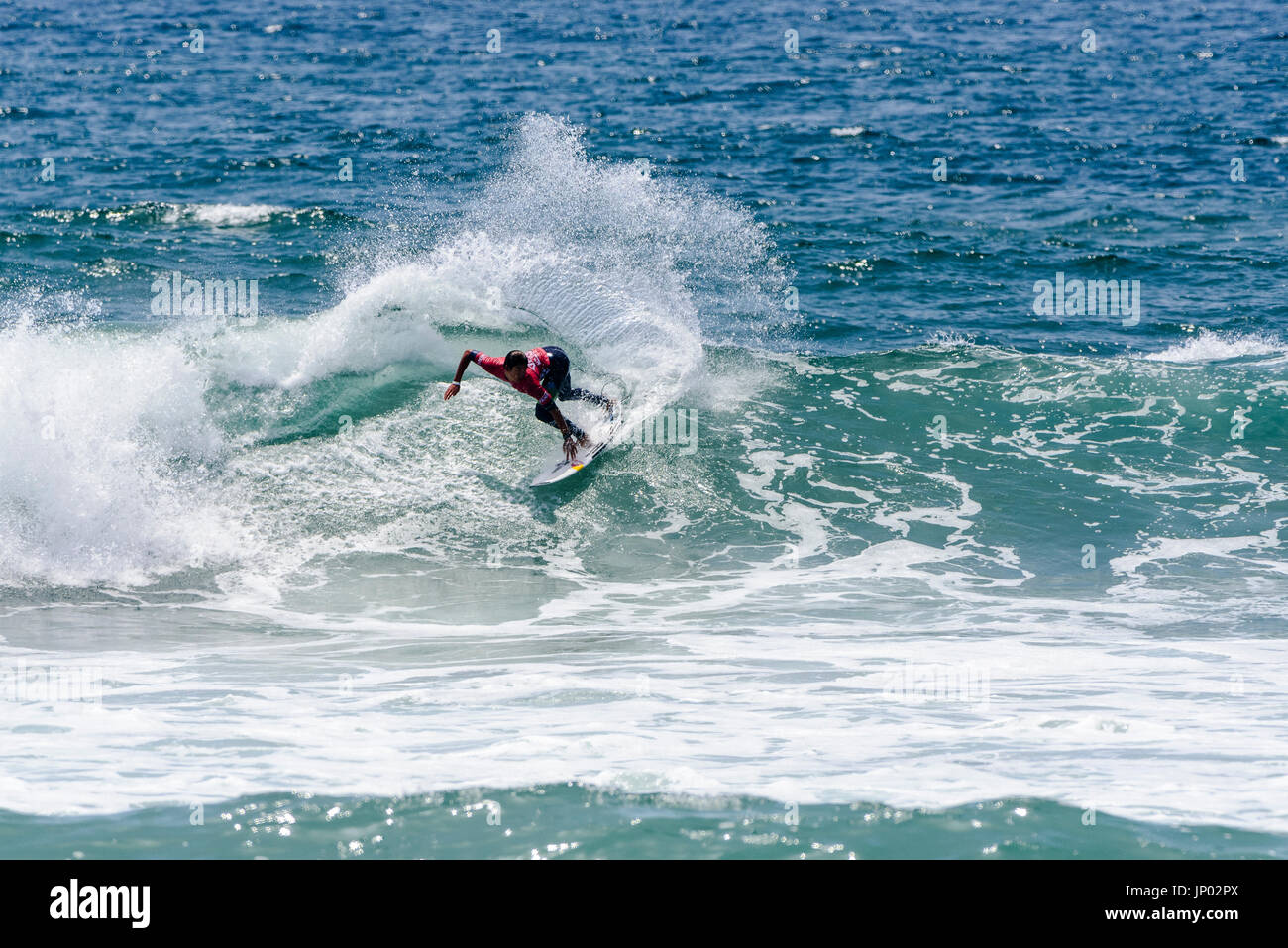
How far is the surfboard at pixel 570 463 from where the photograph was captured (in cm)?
1374

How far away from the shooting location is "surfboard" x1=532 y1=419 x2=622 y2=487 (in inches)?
541

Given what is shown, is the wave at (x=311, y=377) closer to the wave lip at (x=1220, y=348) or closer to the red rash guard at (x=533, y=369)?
the red rash guard at (x=533, y=369)

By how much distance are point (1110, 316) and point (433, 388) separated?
11132 mm

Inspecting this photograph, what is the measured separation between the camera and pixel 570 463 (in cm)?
1380

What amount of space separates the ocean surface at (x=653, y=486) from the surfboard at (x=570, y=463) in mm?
139

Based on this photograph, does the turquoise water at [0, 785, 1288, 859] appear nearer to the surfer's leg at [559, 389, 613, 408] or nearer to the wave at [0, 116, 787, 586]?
the wave at [0, 116, 787, 586]

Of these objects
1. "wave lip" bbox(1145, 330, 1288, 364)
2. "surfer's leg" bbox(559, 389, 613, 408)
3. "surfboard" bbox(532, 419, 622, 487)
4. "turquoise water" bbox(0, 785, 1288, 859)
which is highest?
"wave lip" bbox(1145, 330, 1288, 364)

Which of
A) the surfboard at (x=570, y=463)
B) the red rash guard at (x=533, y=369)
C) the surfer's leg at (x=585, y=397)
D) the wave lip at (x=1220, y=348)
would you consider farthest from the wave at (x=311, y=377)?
the wave lip at (x=1220, y=348)

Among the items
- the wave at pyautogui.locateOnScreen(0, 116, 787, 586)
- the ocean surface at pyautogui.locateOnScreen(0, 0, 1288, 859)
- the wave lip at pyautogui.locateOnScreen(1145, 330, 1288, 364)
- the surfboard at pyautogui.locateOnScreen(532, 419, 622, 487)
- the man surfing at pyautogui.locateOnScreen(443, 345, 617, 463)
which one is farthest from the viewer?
the wave lip at pyautogui.locateOnScreen(1145, 330, 1288, 364)

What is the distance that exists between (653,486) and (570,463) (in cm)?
97

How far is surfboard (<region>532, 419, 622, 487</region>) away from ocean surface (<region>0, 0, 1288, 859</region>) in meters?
0.14

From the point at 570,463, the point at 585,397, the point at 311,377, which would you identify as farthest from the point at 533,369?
the point at 311,377

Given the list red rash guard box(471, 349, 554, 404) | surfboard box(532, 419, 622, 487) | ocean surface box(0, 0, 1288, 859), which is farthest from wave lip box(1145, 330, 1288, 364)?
red rash guard box(471, 349, 554, 404)
